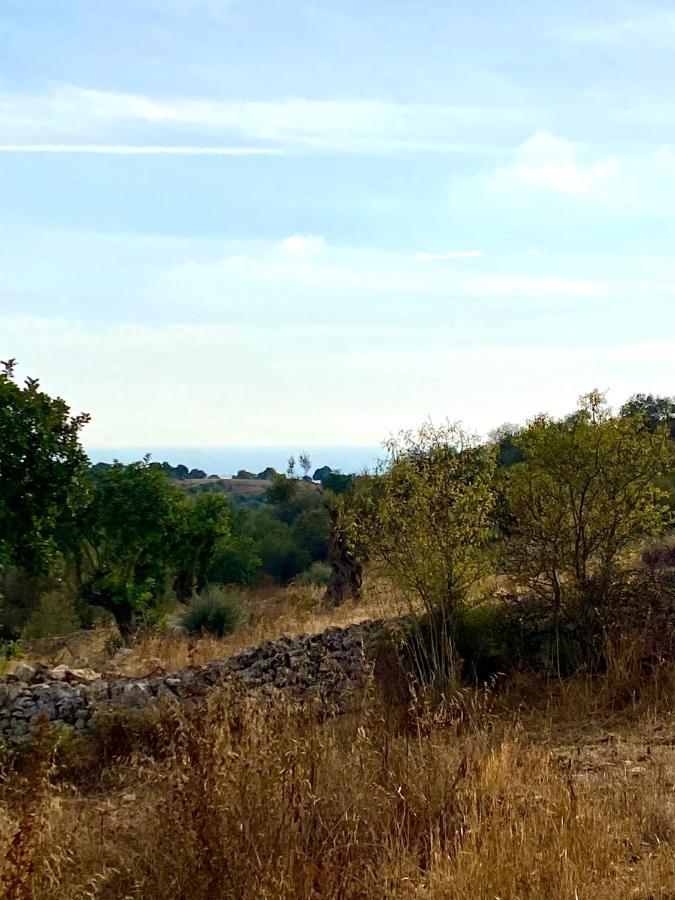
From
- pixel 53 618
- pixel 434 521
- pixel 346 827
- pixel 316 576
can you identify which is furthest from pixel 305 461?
pixel 346 827

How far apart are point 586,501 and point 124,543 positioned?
1456 cm

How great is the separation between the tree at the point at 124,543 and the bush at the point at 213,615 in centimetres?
274

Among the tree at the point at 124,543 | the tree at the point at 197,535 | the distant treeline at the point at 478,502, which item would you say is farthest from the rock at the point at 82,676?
the tree at the point at 197,535

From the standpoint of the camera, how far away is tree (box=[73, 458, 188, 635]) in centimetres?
2122

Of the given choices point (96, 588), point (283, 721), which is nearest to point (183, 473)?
point (96, 588)

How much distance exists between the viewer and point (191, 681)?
1066cm

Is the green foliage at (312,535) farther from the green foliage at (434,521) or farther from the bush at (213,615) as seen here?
the green foliage at (434,521)

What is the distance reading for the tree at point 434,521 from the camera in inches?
397

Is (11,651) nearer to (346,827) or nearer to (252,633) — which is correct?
(252,633)

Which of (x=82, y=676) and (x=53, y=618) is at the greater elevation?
(x=82, y=676)

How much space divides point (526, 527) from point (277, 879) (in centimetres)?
683

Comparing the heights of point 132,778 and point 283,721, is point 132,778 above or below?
below

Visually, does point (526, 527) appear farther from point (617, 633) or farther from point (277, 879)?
point (277, 879)

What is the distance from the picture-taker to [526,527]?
10.3 meters
